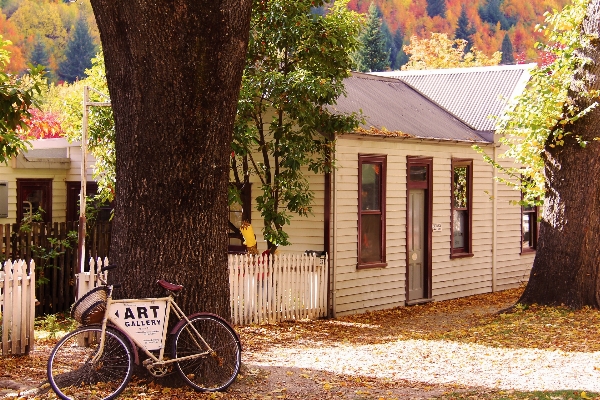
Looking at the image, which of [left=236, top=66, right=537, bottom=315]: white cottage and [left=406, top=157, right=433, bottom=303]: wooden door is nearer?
[left=236, top=66, right=537, bottom=315]: white cottage

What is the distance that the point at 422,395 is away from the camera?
8.75 m

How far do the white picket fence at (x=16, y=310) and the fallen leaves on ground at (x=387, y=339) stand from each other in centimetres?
24

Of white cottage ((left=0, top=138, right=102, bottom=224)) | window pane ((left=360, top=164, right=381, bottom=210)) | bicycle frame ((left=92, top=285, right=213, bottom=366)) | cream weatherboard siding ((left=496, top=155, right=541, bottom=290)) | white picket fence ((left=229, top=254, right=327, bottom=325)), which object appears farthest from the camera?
cream weatherboard siding ((left=496, top=155, right=541, bottom=290))

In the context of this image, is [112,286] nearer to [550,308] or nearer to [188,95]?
[188,95]

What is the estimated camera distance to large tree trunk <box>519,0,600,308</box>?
1541cm

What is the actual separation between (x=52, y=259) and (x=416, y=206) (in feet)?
24.3

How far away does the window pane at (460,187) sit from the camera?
20.0m

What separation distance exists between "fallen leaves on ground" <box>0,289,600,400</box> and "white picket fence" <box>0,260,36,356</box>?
235mm

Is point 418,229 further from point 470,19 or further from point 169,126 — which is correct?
point 470,19

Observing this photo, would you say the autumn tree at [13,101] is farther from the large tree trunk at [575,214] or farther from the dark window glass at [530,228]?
the dark window glass at [530,228]

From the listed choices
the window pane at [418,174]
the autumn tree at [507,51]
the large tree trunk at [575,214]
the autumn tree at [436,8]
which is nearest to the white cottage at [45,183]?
the window pane at [418,174]

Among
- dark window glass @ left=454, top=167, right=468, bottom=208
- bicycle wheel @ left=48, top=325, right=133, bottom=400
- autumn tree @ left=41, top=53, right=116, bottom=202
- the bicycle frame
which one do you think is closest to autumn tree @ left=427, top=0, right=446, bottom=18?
dark window glass @ left=454, top=167, right=468, bottom=208

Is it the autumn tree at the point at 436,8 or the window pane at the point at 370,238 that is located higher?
the autumn tree at the point at 436,8

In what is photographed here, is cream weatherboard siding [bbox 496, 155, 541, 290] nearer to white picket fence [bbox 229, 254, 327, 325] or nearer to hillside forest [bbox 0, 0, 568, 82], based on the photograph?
white picket fence [bbox 229, 254, 327, 325]
